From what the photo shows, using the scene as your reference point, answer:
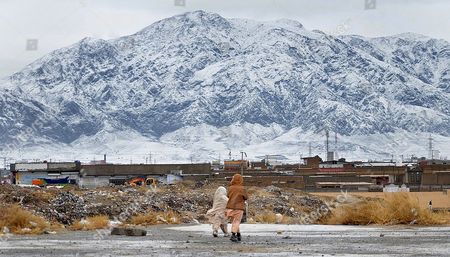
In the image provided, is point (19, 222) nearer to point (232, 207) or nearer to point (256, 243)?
point (232, 207)

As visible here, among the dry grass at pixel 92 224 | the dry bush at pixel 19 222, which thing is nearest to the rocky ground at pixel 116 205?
the dry grass at pixel 92 224

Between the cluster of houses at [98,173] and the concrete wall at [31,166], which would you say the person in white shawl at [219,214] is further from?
the concrete wall at [31,166]

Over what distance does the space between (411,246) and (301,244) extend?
9.59 feet

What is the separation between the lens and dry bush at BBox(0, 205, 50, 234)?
35.6m

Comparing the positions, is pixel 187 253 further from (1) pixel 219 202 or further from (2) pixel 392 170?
(2) pixel 392 170

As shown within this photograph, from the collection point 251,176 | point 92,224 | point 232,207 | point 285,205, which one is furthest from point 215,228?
point 251,176

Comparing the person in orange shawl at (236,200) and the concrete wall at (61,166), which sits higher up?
the concrete wall at (61,166)

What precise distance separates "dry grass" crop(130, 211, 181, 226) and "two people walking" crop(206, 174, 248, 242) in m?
9.57

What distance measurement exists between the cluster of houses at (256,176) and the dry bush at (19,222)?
10229 centimetres

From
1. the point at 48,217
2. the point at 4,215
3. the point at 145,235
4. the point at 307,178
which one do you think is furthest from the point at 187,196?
the point at 307,178

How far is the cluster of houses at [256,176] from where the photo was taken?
146250 mm

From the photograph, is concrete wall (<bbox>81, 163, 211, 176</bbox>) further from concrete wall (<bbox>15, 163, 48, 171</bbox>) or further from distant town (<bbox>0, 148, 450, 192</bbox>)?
concrete wall (<bbox>15, 163, 48, 171</bbox>)

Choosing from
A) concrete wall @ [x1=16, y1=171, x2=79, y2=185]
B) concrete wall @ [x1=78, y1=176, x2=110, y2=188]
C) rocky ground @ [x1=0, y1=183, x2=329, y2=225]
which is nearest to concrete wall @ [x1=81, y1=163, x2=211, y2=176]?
concrete wall @ [x1=78, y1=176, x2=110, y2=188]

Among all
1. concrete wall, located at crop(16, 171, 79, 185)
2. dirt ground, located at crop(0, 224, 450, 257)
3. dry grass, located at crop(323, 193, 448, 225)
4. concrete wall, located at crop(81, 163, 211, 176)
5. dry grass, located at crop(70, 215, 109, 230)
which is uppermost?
concrete wall, located at crop(81, 163, 211, 176)
